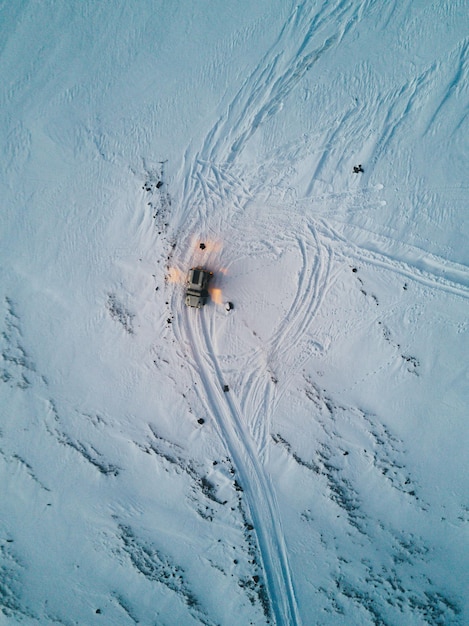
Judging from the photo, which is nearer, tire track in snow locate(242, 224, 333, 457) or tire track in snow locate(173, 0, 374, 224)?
tire track in snow locate(173, 0, 374, 224)

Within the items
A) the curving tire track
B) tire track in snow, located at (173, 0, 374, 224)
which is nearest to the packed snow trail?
the curving tire track

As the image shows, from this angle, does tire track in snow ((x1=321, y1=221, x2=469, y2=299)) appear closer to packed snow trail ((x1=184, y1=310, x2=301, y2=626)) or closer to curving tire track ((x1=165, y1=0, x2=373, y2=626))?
curving tire track ((x1=165, y1=0, x2=373, y2=626))

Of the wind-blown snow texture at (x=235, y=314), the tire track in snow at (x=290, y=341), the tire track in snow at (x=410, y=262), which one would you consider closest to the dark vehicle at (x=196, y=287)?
the wind-blown snow texture at (x=235, y=314)

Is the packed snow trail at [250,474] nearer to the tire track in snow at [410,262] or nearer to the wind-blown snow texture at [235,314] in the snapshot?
the wind-blown snow texture at [235,314]

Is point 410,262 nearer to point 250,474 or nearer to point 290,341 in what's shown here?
point 290,341

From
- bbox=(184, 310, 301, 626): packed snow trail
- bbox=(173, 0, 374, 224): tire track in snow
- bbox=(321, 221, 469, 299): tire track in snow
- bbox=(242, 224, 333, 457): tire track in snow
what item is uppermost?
bbox=(173, 0, 374, 224): tire track in snow

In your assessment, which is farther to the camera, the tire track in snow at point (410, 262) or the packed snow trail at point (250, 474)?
the packed snow trail at point (250, 474)
